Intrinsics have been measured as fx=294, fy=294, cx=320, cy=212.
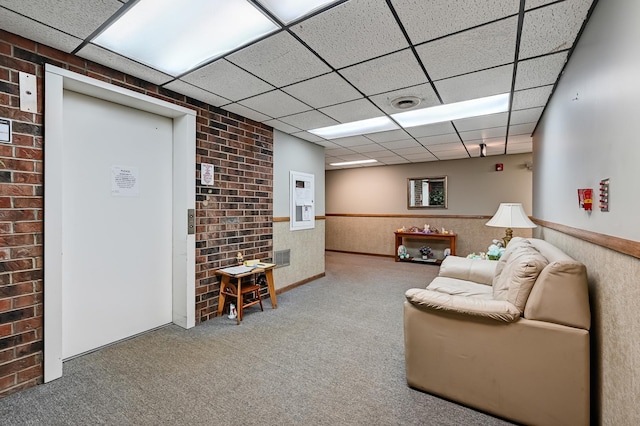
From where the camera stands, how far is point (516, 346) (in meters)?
1.63

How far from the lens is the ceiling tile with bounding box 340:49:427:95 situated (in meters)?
2.17

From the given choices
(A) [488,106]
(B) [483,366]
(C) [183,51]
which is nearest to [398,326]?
(B) [483,366]

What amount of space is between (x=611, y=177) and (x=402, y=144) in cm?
373

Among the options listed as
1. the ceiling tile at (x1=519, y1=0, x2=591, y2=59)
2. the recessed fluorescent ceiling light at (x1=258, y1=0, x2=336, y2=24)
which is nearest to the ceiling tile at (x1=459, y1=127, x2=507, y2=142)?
the ceiling tile at (x1=519, y1=0, x2=591, y2=59)

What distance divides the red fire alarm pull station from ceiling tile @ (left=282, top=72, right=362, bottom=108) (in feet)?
6.13

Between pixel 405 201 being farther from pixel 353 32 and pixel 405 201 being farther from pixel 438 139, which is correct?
pixel 353 32

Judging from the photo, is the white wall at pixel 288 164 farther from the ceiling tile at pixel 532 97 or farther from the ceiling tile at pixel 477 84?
the ceiling tile at pixel 532 97

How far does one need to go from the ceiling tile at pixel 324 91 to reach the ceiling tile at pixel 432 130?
4.73ft

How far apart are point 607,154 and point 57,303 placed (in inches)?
133

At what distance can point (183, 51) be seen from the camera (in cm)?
210

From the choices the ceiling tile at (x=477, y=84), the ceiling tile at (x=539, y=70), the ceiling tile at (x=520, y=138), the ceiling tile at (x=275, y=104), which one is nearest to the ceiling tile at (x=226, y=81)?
the ceiling tile at (x=275, y=104)

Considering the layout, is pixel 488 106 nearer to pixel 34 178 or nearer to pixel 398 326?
pixel 398 326

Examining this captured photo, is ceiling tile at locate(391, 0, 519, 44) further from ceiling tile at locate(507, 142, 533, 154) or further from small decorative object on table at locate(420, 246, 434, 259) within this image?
small decorative object on table at locate(420, 246, 434, 259)

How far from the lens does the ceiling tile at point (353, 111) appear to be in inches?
122
